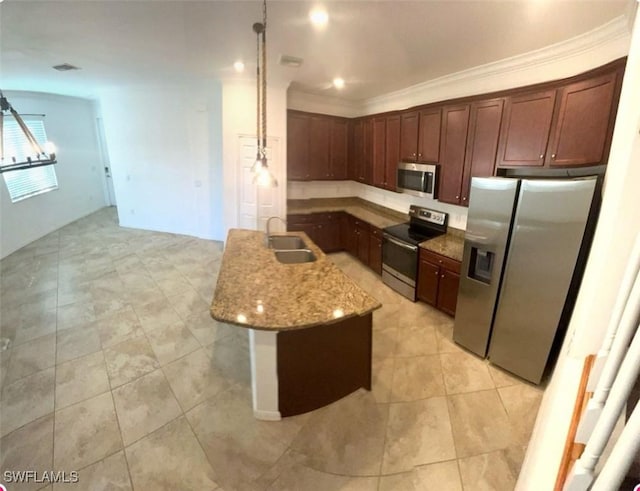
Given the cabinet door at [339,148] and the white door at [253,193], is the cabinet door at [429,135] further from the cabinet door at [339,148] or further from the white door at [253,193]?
the white door at [253,193]

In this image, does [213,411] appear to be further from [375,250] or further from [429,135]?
[429,135]

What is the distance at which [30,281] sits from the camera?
4.21 meters

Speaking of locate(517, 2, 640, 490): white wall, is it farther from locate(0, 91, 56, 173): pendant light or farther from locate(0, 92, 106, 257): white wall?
locate(0, 92, 106, 257): white wall

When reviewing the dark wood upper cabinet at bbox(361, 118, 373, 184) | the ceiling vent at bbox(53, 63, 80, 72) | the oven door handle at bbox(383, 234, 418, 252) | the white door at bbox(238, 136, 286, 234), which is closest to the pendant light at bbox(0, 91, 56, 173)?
the ceiling vent at bbox(53, 63, 80, 72)

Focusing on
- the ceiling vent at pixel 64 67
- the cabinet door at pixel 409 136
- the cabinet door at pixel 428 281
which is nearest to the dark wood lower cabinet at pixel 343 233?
the cabinet door at pixel 428 281

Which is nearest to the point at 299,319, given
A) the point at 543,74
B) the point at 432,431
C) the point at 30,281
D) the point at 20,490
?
the point at 432,431

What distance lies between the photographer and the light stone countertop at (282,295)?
1825mm

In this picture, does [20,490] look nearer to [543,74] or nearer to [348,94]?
[543,74]

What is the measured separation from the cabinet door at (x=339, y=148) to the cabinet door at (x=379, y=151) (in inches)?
28.2

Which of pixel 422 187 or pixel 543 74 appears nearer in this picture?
pixel 543 74

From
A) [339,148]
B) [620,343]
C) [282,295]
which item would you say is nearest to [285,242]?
[282,295]

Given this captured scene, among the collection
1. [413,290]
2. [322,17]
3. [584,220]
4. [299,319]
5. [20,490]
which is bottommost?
[20,490]

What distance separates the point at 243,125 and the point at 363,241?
2.74 meters

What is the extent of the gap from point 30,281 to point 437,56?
6102 millimetres
